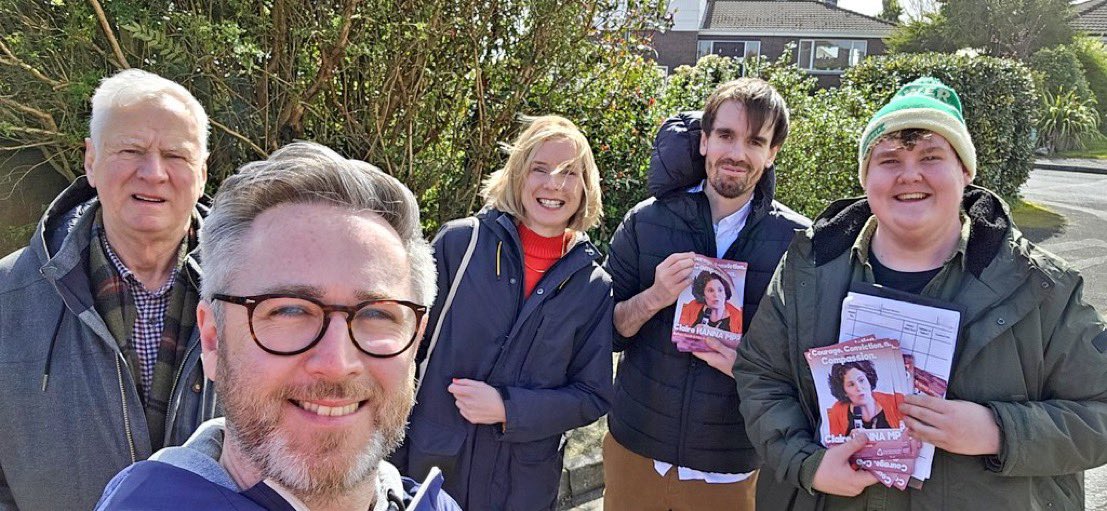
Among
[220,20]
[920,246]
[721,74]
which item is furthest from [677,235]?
[721,74]

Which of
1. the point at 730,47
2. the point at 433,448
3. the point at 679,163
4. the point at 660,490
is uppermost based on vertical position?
the point at 730,47

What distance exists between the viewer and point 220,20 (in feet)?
13.1

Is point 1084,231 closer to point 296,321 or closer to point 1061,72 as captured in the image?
point 296,321

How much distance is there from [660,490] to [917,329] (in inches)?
53.6

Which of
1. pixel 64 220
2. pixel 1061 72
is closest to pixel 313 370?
pixel 64 220

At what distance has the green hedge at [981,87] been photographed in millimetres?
12125

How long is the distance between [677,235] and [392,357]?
5.95 feet

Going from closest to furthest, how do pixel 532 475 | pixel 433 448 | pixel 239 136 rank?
pixel 433 448
pixel 532 475
pixel 239 136

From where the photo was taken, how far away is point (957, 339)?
2092 millimetres

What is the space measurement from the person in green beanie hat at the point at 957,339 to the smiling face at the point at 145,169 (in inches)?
78.1

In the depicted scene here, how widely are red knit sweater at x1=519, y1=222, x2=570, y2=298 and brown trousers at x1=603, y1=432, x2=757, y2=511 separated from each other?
0.94 meters

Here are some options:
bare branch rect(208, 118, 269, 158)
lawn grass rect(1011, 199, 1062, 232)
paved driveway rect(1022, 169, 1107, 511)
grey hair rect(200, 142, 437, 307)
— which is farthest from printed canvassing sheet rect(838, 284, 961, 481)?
lawn grass rect(1011, 199, 1062, 232)

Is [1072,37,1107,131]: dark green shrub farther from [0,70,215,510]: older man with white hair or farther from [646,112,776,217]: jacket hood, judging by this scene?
[0,70,215,510]: older man with white hair

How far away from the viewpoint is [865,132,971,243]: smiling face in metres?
2.21
